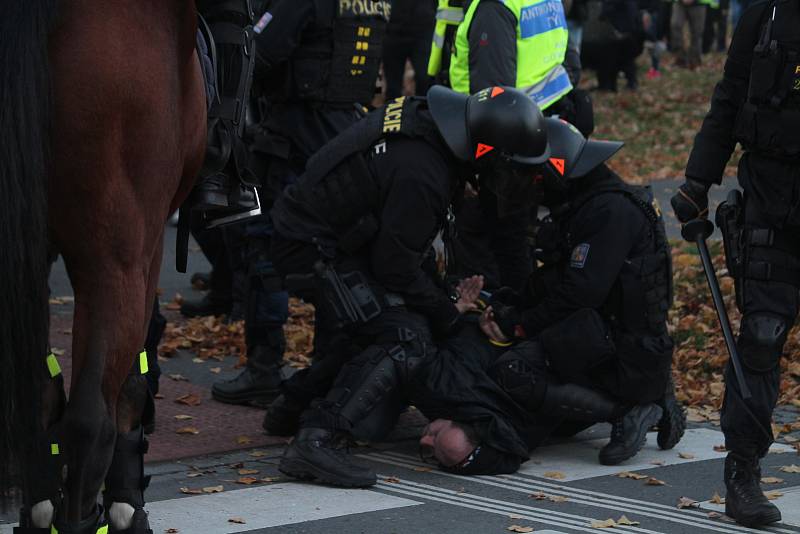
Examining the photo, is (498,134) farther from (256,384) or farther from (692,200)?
(256,384)

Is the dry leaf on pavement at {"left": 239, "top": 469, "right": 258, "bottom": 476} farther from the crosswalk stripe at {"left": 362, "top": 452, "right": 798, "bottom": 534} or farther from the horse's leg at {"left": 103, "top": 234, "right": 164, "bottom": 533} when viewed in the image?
the horse's leg at {"left": 103, "top": 234, "right": 164, "bottom": 533}

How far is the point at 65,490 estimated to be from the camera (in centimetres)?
371

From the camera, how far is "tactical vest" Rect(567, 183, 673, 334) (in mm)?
5789

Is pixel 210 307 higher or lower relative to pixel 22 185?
lower

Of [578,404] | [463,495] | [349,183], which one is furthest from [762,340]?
[349,183]

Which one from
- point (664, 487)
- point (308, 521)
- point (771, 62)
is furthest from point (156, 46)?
point (664, 487)

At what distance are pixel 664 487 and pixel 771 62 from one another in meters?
1.65

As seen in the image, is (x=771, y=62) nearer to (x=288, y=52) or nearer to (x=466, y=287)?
(x=466, y=287)

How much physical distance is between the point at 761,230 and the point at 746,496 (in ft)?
3.01

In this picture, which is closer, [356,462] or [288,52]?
[356,462]

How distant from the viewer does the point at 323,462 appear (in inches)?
209

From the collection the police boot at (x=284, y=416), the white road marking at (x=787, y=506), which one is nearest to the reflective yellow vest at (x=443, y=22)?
the police boot at (x=284, y=416)

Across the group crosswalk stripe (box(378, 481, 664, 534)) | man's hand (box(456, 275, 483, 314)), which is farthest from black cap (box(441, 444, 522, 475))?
man's hand (box(456, 275, 483, 314))

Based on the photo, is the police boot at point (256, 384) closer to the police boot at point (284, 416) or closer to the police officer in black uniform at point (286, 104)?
the police officer in black uniform at point (286, 104)
